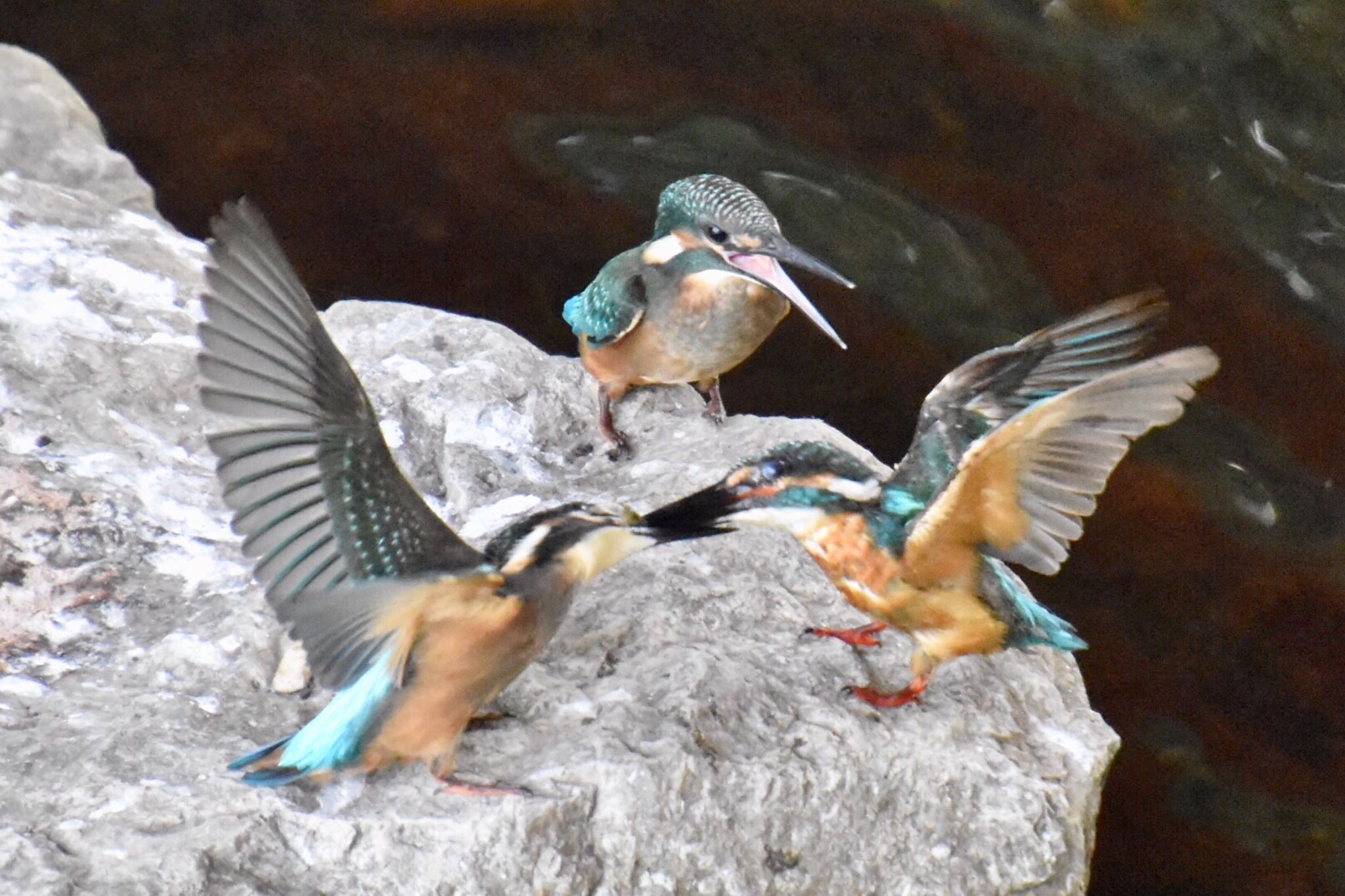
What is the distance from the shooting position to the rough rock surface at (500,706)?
1.91 m

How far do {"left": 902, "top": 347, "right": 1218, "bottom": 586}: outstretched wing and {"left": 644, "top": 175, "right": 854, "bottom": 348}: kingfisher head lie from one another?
2.94 feet

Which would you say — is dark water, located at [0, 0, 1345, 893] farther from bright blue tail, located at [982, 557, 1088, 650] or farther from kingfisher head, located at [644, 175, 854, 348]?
bright blue tail, located at [982, 557, 1088, 650]

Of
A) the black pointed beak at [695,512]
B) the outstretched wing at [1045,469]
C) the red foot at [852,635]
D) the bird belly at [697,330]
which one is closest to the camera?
the outstretched wing at [1045,469]

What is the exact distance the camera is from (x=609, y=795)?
1.97 meters

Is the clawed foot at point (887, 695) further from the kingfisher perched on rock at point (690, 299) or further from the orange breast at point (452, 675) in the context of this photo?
the kingfisher perched on rock at point (690, 299)

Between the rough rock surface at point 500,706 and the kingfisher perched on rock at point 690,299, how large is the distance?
19 centimetres

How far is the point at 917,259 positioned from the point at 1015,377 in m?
1.62

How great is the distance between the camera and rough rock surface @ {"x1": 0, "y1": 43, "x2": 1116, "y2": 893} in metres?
1.91

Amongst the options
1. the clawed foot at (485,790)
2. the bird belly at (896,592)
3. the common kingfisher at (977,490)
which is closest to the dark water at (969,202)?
the common kingfisher at (977,490)

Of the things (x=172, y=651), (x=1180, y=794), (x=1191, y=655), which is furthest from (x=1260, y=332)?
(x=172, y=651)

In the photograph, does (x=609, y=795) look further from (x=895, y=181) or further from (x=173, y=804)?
(x=895, y=181)

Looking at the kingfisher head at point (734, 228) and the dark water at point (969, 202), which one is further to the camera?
the dark water at point (969, 202)

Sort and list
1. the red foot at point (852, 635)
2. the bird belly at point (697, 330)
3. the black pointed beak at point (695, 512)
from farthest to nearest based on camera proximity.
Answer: the bird belly at point (697, 330) → the red foot at point (852, 635) → the black pointed beak at point (695, 512)

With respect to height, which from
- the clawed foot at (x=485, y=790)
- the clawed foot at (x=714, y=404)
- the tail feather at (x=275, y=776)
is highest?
the tail feather at (x=275, y=776)
